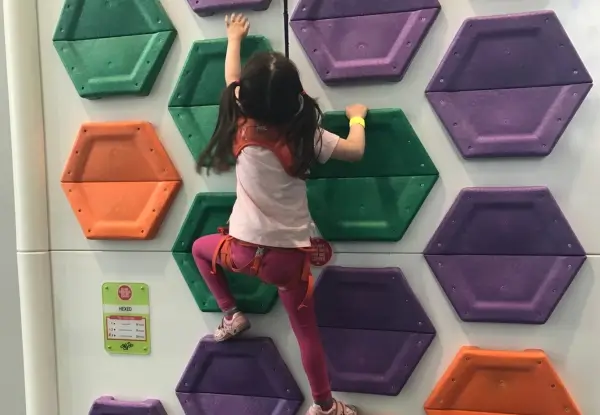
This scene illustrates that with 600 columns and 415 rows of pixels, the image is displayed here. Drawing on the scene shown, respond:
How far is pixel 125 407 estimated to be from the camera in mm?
1554

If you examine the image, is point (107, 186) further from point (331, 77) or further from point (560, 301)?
point (560, 301)

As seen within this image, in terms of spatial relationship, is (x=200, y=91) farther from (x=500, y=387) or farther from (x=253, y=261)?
(x=500, y=387)

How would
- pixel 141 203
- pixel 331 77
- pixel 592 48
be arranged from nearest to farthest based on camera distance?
pixel 592 48, pixel 331 77, pixel 141 203

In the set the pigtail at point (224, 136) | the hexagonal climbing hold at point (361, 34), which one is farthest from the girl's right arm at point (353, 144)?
the pigtail at point (224, 136)

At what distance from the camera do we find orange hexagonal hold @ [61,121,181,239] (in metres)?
1.48

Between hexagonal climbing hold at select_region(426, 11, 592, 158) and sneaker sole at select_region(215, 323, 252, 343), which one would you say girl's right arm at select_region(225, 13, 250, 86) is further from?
sneaker sole at select_region(215, 323, 252, 343)

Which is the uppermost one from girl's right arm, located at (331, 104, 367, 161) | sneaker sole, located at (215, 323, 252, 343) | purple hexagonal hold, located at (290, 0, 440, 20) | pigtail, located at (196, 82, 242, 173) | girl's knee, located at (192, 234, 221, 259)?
purple hexagonal hold, located at (290, 0, 440, 20)

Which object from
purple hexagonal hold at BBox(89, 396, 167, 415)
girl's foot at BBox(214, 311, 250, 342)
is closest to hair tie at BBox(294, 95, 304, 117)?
girl's foot at BBox(214, 311, 250, 342)

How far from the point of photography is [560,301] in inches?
51.6

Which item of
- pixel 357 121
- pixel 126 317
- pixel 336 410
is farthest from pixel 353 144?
pixel 126 317

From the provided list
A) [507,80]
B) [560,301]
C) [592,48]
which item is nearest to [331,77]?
[507,80]

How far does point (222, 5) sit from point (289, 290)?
63 centimetres

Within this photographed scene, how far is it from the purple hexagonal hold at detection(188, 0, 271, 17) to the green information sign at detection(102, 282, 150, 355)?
0.64 m

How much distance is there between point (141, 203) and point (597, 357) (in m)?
1.03
